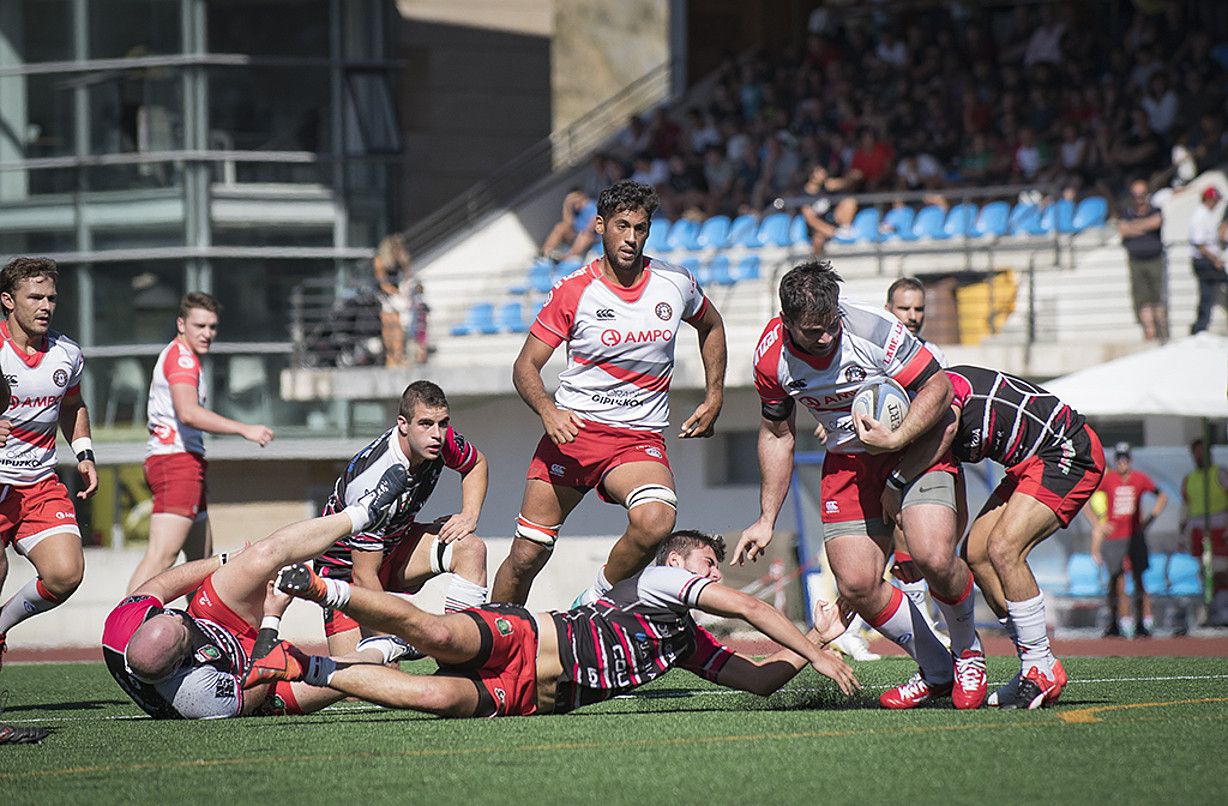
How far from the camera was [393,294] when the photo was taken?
23.6 m

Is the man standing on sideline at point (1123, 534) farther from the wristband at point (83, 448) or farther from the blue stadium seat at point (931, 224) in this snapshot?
the wristband at point (83, 448)

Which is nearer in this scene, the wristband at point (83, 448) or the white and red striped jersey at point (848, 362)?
the white and red striped jersey at point (848, 362)

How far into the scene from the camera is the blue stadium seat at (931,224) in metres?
21.5

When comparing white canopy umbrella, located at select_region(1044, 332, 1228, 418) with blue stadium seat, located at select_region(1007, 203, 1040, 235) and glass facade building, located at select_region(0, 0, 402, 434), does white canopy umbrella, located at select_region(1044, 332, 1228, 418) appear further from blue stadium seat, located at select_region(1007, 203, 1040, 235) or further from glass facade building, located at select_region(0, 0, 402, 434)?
glass facade building, located at select_region(0, 0, 402, 434)

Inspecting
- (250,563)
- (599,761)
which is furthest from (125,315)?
(599,761)

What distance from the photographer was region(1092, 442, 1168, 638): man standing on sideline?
54.1 feet

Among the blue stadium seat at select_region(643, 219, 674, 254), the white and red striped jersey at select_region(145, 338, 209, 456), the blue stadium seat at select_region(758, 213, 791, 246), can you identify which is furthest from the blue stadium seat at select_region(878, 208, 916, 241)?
the white and red striped jersey at select_region(145, 338, 209, 456)

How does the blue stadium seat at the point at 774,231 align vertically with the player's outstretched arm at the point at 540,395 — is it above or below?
above

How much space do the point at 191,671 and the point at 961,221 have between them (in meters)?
15.2

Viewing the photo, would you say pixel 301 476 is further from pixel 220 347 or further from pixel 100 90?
pixel 100 90

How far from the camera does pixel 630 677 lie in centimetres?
765

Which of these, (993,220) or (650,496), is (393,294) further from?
(650,496)

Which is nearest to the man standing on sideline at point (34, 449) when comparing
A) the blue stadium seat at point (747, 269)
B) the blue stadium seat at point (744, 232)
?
the blue stadium seat at point (747, 269)

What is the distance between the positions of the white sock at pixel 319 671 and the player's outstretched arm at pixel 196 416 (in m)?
3.99
